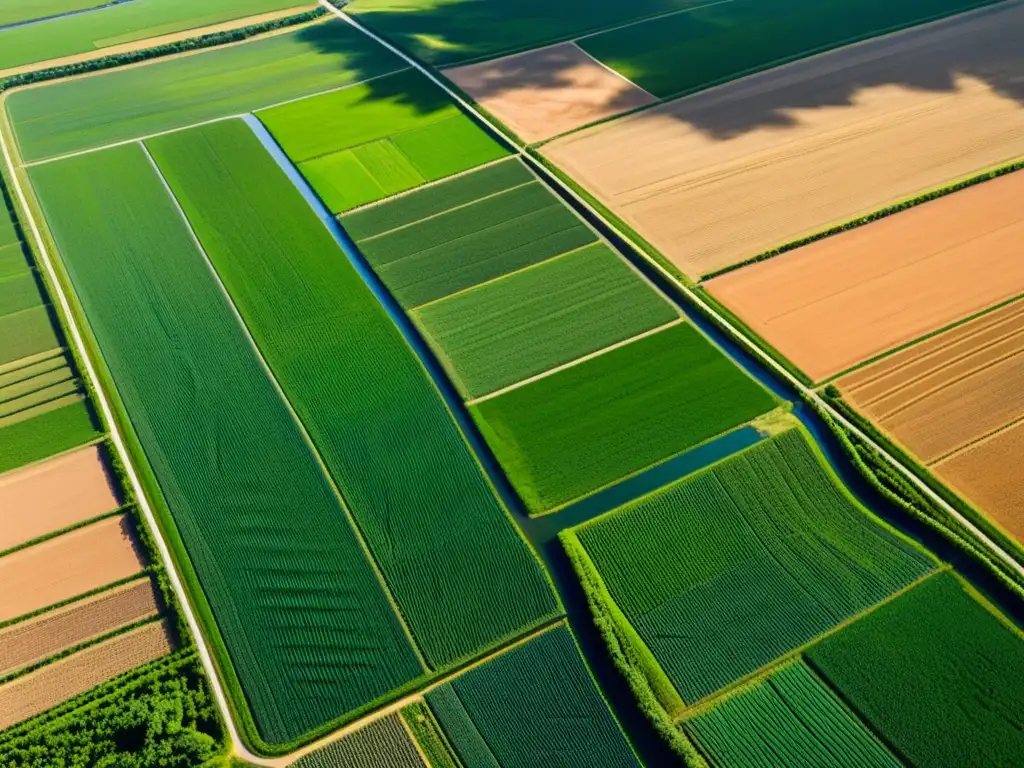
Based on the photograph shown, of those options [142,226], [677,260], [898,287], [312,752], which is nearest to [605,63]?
[677,260]

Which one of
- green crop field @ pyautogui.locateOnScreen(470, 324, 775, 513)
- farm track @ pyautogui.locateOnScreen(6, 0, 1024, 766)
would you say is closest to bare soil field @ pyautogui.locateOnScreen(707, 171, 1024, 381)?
farm track @ pyautogui.locateOnScreen(6, 0, 1024, 766)

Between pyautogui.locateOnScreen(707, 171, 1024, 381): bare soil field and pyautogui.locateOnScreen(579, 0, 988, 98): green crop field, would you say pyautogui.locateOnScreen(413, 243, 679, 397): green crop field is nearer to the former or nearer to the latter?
pyautogui.locateOnScreen(707, 171, 1024, 381): bare soil field

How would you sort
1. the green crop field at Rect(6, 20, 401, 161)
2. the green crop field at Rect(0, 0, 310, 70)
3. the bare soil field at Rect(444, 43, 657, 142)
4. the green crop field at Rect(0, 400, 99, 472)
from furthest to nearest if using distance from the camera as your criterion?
the green crop field at Rect(0, 0, 310, 70) < the green crop field at Rect(6, 20, 401, 161) < the bare soil field at Rect(444, 43, 657, 142) < the green crop field at Rect(0, 400, 99, 472)

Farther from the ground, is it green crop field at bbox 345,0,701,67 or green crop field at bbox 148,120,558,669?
green crop field at bbox 345,0,701,67

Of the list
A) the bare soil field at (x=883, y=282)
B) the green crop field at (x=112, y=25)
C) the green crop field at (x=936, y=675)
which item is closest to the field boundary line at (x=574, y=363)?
the bare soil field at (x=883, y=282)

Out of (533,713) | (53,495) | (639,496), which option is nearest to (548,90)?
(639,496)

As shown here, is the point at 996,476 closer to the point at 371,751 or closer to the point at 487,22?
the point at 371,751

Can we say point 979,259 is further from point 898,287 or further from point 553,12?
point 553,12
